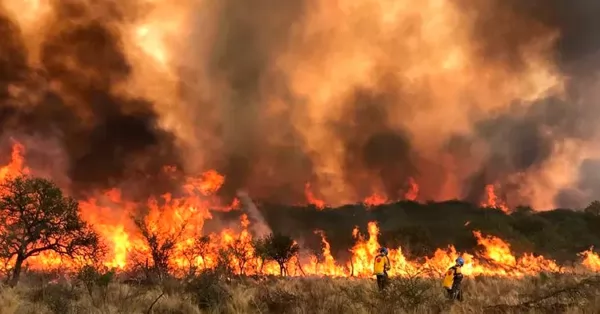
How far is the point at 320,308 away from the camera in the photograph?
40.3 feet

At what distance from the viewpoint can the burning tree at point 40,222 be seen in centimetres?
3130

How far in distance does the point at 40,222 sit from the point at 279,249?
3258 centimetres

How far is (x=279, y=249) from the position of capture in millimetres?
59469

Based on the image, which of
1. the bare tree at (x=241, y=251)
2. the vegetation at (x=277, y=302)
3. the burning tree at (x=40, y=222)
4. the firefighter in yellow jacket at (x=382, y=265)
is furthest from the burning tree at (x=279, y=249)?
the vegetation at (x=277, y=302)

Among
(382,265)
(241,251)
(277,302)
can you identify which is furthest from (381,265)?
(241,251)

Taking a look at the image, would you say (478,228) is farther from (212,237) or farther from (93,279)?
(93,279)

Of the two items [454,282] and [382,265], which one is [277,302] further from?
[382,265]

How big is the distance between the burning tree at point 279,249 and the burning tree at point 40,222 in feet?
89.2

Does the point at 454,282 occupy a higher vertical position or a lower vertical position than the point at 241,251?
lower

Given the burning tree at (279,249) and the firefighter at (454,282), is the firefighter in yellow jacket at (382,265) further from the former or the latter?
the burning tree at (279,249)

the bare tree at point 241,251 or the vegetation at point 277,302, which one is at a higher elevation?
the bare tree at point 241,251

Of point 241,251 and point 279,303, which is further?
point 241,251

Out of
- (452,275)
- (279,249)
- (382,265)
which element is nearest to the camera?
(452,275)

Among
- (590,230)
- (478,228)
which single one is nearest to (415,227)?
(478,228)
